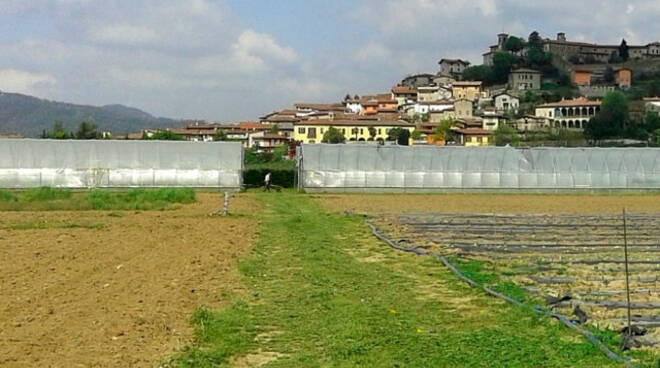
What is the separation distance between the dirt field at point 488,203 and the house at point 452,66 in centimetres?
13024

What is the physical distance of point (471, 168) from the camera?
34.2 metres

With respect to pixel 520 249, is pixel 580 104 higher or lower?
higher

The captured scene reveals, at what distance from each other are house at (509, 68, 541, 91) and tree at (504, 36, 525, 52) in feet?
75.0

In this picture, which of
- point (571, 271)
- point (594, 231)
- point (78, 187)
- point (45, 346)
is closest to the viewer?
point (45, 346)

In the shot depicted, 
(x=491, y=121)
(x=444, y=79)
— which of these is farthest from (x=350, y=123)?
(x=444, y=79)

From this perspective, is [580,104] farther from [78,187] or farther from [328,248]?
[328,248]

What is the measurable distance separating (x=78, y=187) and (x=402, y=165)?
51.9 ft

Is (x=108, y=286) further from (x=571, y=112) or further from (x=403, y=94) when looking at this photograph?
(x=403, y=94)

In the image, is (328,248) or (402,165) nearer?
(328,248)

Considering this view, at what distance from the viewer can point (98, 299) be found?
845 centimetres

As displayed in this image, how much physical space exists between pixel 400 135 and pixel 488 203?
4861cm

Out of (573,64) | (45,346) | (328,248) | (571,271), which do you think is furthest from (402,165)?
(573,64)

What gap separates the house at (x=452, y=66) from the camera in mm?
160625

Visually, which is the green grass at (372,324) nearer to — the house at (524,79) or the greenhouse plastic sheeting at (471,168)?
the greenhouse plastic sheeting at (471,168)
